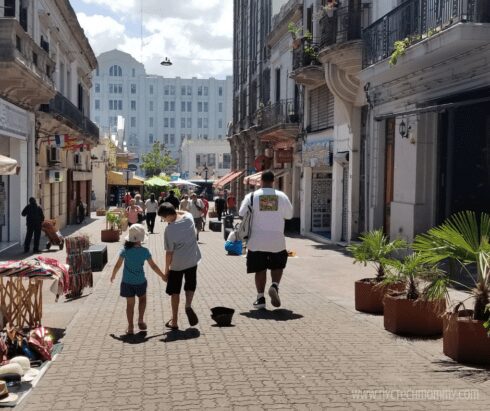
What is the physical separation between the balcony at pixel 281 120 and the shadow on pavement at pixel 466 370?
20.1 metres

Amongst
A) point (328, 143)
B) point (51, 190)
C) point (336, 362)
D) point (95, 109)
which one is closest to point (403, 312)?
point (336, 362)

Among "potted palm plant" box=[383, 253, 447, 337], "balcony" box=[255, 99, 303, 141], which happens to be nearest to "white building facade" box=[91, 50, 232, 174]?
"balcony" box=[255, 99, 303, 141]

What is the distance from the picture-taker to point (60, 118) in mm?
23328

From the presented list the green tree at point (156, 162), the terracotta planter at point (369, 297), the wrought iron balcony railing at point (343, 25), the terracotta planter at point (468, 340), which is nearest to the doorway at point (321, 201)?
the wrought iron balcony railing at point (343, 25)

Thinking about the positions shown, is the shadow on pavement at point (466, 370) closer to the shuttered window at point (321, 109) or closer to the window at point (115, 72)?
the shuttered window at point (321, 109)

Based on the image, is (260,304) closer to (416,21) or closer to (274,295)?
(274,295)

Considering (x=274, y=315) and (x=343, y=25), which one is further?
(x=343, y=25)

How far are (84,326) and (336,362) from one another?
3.35 meters

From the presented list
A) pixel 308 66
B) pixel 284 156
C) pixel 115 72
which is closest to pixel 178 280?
pixel 308 66

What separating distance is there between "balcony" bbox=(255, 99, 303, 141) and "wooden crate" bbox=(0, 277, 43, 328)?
19.3 meters

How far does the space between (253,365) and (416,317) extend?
2.18 metres

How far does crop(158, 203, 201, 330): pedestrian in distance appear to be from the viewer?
7.76 m

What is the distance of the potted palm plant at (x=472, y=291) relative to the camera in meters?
6.08

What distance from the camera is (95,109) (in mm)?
102312
